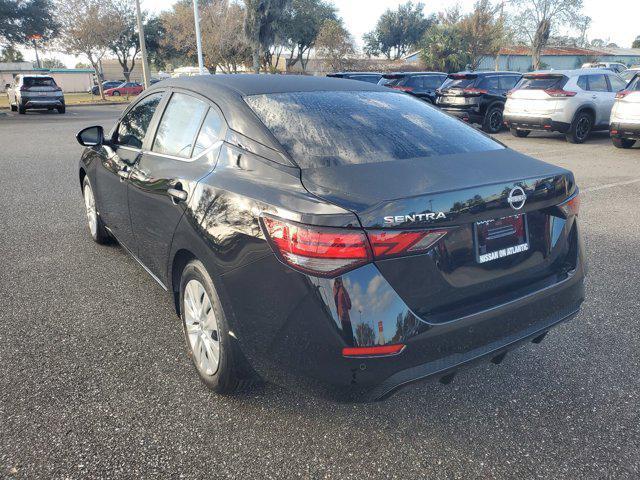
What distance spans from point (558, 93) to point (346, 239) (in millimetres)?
11927

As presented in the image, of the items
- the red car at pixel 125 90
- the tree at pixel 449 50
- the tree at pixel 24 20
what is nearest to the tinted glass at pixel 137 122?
the tree at pixel 24 20

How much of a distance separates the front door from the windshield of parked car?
74.2ft

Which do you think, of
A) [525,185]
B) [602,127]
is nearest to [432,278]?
[525,185]

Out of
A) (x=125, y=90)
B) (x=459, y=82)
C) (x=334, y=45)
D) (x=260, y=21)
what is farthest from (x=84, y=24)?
(x=459, y=82)

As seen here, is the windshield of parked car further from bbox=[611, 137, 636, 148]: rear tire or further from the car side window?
bbox=[611, 137, 636, 148]: rear tire

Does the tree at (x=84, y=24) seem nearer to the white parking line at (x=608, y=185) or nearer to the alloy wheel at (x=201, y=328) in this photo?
the white parking line at (x=608, y=185)

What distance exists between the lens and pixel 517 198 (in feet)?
7.11

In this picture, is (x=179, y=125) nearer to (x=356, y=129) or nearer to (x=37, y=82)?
(x=356, y=129)

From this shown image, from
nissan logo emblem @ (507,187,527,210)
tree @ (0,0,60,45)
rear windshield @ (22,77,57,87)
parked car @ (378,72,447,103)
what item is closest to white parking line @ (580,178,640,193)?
nissan logo emblem @ (507,187,527,210)

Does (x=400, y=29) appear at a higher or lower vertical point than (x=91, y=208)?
higher

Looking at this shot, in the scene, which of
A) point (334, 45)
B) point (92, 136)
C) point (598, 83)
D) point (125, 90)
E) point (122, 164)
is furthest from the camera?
point (334, 45)

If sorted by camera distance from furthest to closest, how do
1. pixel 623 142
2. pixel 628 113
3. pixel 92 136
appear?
pixel 623 142 → pixel 628 113 → pixel 92 136

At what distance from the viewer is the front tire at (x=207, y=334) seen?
235cm

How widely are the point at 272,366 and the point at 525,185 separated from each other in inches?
53.3
